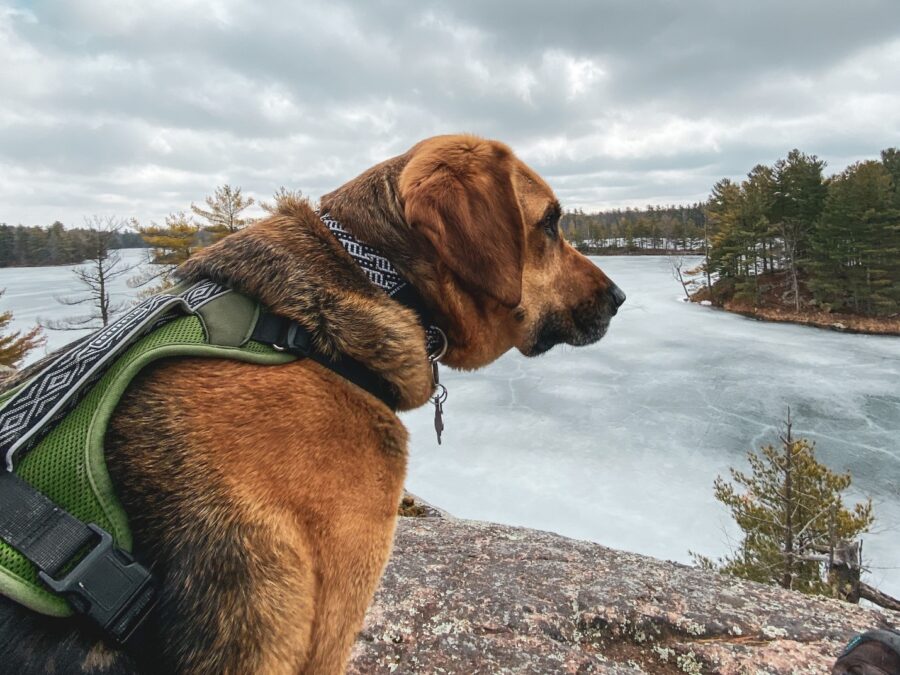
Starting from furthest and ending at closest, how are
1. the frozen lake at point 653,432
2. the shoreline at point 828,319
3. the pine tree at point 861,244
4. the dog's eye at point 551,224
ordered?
the pine tree at point 861,244
the shoreline at point 828,319
the frozen lake at point 653,432
the dog's eye at point 551,224

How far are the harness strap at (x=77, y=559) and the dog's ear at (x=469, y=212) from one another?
4.62 feet

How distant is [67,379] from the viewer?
129 cm

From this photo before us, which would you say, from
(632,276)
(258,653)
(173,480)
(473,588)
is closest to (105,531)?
(173,480)

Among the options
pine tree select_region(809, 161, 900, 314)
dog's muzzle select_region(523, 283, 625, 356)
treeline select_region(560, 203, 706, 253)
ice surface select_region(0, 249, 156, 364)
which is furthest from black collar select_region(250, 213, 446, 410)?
treeline select_region(560, 203, 706, 253)

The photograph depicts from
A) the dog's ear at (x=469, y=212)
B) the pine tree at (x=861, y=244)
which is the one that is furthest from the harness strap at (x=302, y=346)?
the pine tree at (x=861, y=244)

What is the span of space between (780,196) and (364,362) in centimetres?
5342

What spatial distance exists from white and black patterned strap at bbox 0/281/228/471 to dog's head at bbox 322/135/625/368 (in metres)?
0.85

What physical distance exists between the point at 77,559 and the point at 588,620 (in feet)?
11.0

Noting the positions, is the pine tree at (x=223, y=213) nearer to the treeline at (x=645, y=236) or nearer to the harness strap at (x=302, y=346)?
the harness strap at (x=302, y=346)

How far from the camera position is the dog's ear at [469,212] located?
2010mm

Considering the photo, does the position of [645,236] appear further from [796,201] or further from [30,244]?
[30,244]

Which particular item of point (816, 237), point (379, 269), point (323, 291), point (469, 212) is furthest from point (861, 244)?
point (323, 291)

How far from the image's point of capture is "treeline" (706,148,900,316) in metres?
38.2

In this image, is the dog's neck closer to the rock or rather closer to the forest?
the rock
